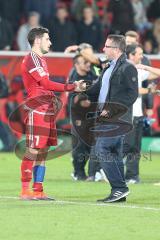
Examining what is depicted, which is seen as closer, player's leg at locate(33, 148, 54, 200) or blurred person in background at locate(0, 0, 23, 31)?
player's leg at locate(33, 148, 54, 200)

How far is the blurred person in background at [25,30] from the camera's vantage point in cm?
2278

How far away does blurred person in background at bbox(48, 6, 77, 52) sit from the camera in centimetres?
2309

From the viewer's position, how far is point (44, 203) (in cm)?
1233

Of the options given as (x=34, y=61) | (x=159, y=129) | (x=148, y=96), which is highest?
(x=34, y=61)

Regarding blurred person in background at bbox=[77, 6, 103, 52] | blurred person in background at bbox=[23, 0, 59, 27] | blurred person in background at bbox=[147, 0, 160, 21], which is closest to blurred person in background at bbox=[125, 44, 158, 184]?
blurred person in background at bbox=[77, 6, 103, 52]

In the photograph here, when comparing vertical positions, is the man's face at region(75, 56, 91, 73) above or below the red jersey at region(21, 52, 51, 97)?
below

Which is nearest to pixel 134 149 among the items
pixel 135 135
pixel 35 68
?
pixel 135 135

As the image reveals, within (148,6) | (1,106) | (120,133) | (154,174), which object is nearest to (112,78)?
(120,133)

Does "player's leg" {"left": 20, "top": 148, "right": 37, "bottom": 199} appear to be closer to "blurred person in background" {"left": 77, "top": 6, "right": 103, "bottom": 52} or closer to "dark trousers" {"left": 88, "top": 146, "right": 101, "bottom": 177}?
"dark trousers" {"left": 88, "top": 146, "right": 101, "bottom": 177}

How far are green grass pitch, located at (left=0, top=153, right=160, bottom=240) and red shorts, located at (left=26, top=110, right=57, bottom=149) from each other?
797 millimetres

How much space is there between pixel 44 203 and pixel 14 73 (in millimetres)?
9189

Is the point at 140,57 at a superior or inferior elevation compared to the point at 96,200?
superior

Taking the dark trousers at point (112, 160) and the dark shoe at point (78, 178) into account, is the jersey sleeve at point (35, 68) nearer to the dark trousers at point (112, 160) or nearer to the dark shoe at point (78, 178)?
the dark trousers at point (112, 160)

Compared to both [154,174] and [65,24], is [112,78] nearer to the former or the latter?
[154,174]
